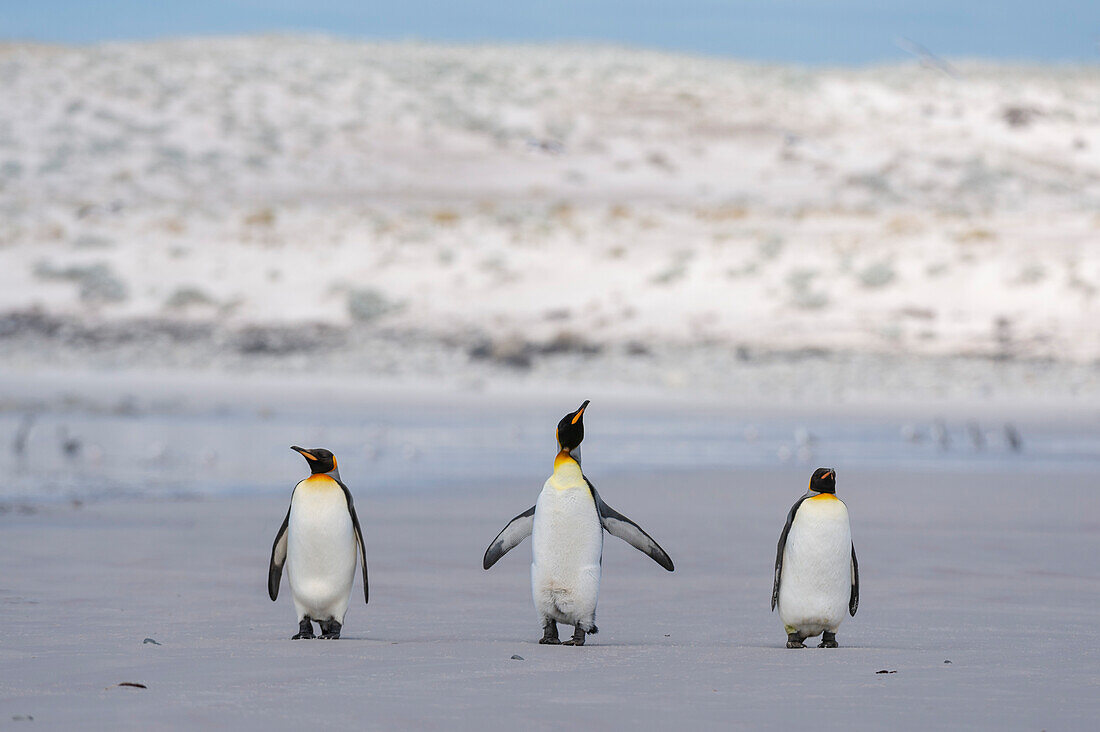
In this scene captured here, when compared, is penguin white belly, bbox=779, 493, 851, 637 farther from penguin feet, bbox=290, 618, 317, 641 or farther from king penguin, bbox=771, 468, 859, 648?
penguin feet, bbox=290, 618, 317, 641

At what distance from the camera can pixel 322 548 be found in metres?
5.65

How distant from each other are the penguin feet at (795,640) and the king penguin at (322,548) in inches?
59.0

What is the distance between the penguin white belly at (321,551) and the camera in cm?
559

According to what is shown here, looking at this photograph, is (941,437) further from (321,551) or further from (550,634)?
(321,551)

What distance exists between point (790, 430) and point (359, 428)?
4.58m

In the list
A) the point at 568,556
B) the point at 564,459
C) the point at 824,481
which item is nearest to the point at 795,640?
the point at 824,481

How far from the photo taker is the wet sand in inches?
163

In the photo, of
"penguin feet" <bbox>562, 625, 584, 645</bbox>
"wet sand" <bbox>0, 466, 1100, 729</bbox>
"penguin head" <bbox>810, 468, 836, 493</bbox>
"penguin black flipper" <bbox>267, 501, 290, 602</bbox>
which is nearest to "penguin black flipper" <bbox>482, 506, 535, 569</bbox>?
"wet sand" <bbox>0, 466, 1100, 729</bbox>

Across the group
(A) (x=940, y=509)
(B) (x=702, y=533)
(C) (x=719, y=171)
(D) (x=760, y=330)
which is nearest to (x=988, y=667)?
(B) (x=702, y=533)

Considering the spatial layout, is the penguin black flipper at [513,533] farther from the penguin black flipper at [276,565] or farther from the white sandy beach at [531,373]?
the penguin black flipper at [276,565]

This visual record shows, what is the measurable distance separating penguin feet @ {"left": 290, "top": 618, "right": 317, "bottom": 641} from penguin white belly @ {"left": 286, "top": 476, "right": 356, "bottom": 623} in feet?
0.11

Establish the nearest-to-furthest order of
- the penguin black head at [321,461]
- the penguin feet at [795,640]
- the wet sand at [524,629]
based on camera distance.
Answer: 1. the wet sand at [524,629]
2. the penguin feet at [795,640]
3. the penguin black head at [321,461]

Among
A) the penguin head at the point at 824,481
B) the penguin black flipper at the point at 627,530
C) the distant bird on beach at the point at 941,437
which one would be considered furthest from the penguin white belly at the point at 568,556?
the distant bird on beach at the point at 941,437

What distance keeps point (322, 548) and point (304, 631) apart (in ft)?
1.00
